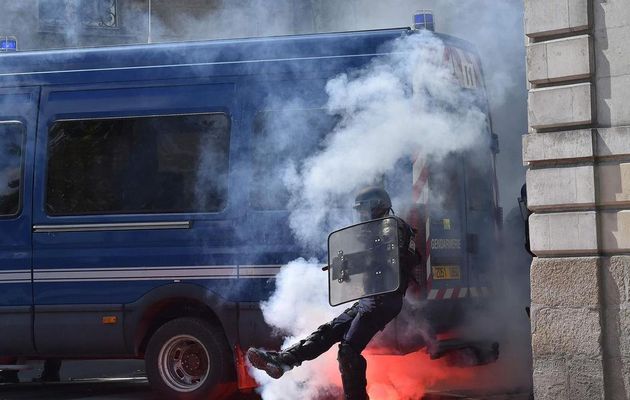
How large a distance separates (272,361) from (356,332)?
0.64 meters

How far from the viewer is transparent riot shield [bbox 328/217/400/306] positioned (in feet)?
23.6

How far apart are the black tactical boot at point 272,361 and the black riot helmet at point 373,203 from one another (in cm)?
114

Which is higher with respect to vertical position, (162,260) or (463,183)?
(463,183)

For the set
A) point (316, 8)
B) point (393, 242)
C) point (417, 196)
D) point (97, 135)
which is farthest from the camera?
point (316, 8)

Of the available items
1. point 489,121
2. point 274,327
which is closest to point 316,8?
point 489,121

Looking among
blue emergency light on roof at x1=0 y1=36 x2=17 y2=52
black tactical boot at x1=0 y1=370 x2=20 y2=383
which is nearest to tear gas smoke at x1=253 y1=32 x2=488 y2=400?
blue emergency light on roof at x1=0 y1=36 x2=17 y2=52

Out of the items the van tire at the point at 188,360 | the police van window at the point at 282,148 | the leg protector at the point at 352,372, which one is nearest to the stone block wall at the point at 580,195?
the leg protector at the point at 352,372

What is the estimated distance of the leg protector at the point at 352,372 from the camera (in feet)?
23.8

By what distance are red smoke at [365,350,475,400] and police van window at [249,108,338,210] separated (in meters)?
1.47

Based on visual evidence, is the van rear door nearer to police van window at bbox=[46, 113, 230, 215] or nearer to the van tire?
police van window at bbox=[46, 113, 230, 215]

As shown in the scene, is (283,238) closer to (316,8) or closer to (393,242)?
(393,242)

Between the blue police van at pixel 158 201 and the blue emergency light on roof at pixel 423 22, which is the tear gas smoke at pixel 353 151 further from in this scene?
the blue emergency light on roof at pixel 423 22

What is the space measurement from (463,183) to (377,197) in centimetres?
119

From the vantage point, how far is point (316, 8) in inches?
683
